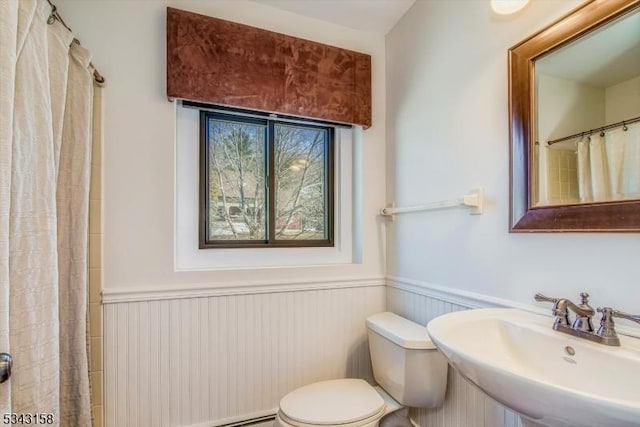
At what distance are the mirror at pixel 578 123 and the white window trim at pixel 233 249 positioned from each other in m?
0.95

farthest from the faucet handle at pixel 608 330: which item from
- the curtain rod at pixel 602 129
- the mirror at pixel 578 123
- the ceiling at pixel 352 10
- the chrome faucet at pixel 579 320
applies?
the ceiling at pixel 352 10

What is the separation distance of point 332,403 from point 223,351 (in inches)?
22.8

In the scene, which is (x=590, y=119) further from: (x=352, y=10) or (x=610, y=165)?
(x=352, y=10)

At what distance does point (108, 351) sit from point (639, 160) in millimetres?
1925

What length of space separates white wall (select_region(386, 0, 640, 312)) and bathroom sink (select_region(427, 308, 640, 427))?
159 mm

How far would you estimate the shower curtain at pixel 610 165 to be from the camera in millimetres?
811

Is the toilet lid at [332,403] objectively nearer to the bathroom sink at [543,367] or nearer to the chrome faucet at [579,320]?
the bathroom sink at [543,367]

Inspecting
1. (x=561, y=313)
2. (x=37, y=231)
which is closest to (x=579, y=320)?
(x=561, y=313)

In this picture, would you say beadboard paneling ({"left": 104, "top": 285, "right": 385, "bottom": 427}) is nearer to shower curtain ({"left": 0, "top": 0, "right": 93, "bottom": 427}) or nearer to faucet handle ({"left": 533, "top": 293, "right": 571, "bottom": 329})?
shower curtain ({"left": 0, "top": 0, "right": 93, "bottom": 427})

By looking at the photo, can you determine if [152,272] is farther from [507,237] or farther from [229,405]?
[507,237]

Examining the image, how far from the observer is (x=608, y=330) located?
768 millimetres

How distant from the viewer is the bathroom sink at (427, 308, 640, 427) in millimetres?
533

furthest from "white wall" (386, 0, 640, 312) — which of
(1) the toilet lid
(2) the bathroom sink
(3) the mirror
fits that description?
(1) the toilet lid

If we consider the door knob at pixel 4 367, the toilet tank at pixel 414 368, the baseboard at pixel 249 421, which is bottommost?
the baseboard at pixel 249 421
